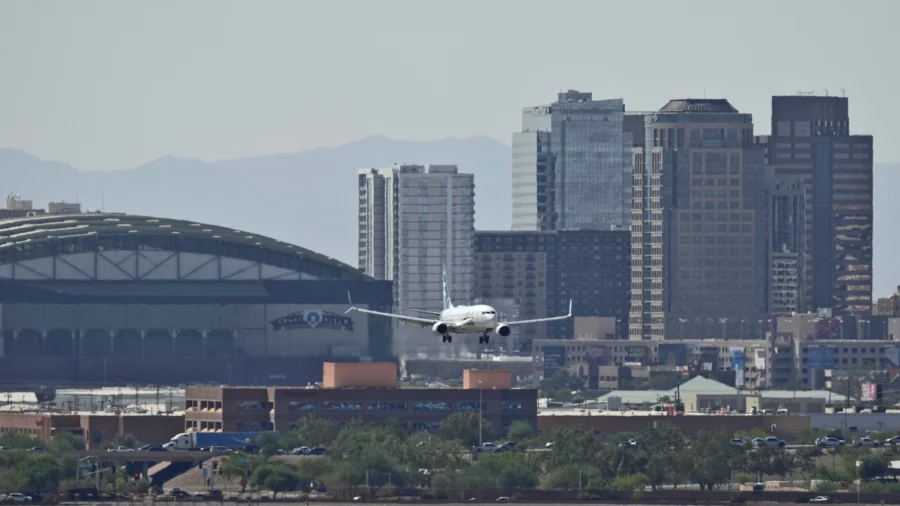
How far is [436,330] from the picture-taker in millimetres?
177375

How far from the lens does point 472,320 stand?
174125 millimetres

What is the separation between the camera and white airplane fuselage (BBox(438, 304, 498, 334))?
6841 inches

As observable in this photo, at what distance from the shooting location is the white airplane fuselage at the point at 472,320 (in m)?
174

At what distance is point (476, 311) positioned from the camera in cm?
17538

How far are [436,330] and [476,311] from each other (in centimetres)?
337
